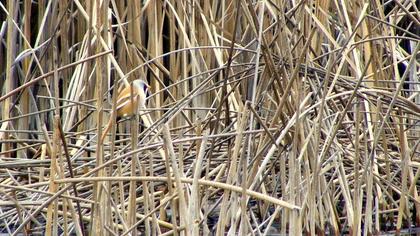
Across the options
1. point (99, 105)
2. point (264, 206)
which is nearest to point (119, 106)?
point (264, 206)

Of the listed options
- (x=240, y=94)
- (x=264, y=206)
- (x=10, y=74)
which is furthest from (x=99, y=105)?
(x=10, y=74)

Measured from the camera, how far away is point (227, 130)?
4586 millimetres

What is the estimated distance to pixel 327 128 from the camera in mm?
4496

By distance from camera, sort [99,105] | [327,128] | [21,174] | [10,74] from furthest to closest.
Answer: [10,74]
[21,174]
[327,128]
[99,105]

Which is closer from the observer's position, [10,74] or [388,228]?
[388,228]

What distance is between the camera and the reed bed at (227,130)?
12.2ft

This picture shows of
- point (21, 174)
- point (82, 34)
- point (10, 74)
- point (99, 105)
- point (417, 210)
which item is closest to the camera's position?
point (99, 105)

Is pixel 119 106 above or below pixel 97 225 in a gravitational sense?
above

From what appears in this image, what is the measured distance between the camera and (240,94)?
5598 mm

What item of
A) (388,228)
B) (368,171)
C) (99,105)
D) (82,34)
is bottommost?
(388,228)

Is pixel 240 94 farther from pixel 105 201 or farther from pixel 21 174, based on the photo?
pixel 105 201

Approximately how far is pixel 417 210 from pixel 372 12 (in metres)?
1.18

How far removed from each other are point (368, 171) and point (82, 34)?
305 cm

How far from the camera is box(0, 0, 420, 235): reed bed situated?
3.71 metres
